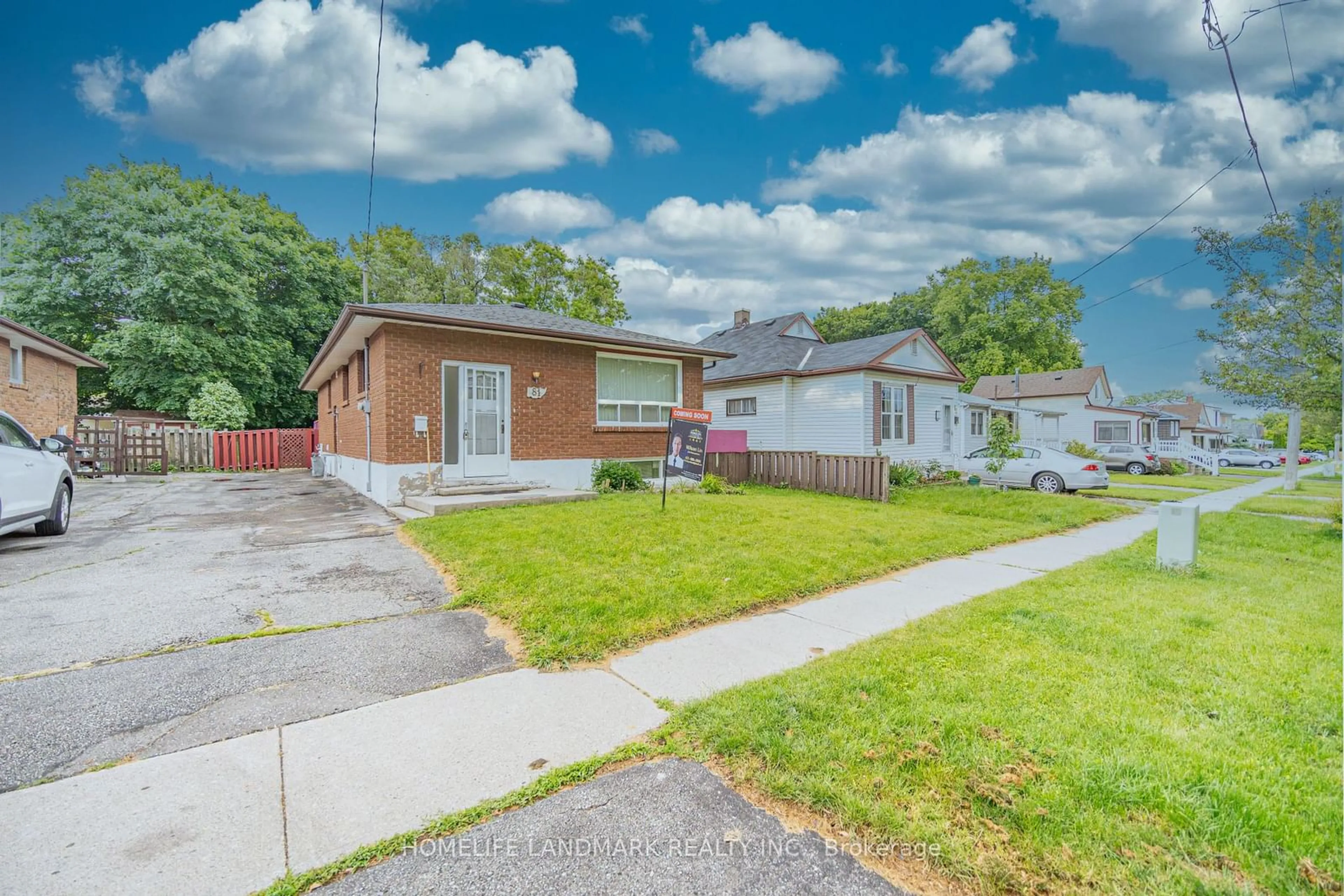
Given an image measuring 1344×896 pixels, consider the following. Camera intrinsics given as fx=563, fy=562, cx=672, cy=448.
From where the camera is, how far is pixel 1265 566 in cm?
658

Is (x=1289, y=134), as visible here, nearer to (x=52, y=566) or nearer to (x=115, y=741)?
(x=115, y=741)

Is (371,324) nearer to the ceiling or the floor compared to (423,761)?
nearer to the ceiling

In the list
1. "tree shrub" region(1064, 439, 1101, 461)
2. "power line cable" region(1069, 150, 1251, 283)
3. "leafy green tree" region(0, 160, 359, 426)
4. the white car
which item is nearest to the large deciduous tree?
"leafy green tree" region(0, 160, 359, 426)

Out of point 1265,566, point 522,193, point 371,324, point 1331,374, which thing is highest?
point 522,193

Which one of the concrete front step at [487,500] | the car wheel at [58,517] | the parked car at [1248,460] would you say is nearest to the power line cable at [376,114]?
the concrete front step at [487,500]

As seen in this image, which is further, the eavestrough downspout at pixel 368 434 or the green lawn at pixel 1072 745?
the eavestrough downspout at pixel 368 434

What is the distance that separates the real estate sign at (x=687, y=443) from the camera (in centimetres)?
875

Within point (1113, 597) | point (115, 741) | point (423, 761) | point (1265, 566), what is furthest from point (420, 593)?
point (1265, 566)

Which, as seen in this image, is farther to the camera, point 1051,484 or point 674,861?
point 1051,484

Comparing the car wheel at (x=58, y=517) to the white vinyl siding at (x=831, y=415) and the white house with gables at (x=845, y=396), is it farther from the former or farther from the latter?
the white vinyl siding at (x=831, y=415)

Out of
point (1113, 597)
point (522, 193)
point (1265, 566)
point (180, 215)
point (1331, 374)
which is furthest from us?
point (180, 215)

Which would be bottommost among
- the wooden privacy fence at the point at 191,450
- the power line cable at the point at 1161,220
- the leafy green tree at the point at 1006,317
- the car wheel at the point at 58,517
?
the car wheel at the point at 58,517

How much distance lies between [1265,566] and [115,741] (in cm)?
1038

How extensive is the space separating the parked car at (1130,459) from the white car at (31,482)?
33468 millimetres
